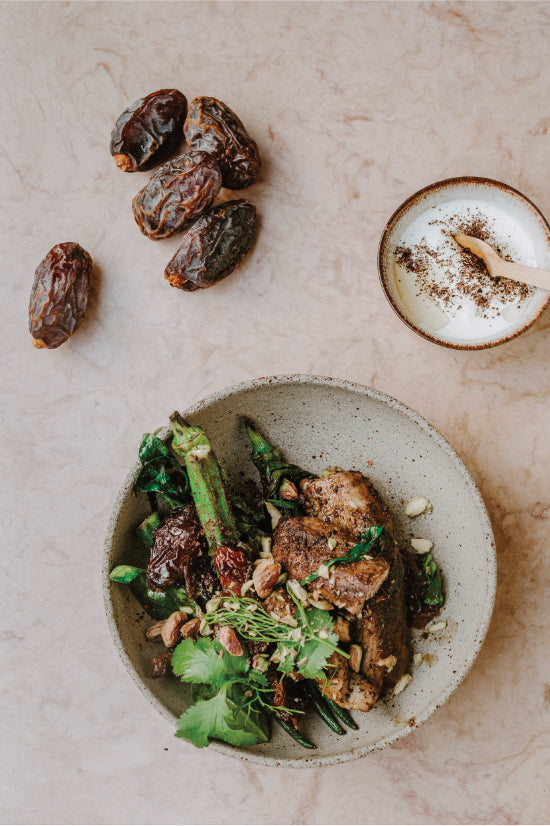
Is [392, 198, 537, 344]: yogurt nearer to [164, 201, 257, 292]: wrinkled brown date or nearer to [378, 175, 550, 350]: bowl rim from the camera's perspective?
[378, 175, 550, 350]: bowl rim

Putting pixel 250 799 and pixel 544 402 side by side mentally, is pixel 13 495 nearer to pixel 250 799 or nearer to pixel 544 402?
pixel 250 799

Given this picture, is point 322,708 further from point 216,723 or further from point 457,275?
point 457,275

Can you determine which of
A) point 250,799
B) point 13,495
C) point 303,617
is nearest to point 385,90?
point 303,617

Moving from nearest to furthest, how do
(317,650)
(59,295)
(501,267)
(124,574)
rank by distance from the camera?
1. (317,650)
2. (124,574)
3. (501,267)
4. (59,295)

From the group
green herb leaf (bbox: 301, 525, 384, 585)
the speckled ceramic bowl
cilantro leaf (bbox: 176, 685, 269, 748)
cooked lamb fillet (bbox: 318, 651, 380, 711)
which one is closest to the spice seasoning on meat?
the speckled ceramic bowl

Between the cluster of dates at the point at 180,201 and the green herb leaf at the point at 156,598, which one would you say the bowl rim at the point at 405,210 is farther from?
the green herb leaf at the point at 156,598

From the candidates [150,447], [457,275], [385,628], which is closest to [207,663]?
[385,628]

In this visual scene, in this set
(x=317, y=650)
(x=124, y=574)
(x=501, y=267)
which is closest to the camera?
(x=317, y=650)
